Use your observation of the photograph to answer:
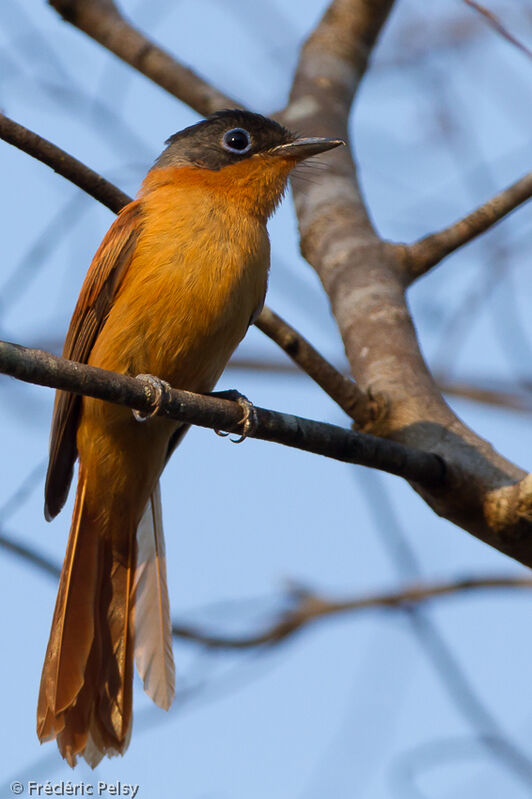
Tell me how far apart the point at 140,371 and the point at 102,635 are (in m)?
1.29

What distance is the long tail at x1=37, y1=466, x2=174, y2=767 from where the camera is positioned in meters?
4.52

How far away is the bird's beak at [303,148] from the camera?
514 cm

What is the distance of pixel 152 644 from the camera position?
4.81 metres

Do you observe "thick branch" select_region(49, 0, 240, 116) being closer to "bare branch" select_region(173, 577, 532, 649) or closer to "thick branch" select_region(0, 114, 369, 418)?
"thick branch" select_region(0, 114, 369, 418)

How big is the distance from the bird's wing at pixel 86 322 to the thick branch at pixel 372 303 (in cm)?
98

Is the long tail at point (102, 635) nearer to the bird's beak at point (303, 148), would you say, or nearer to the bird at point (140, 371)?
the bird at point (140, 371)

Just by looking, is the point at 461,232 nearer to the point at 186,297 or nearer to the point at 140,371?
the point at 186,297

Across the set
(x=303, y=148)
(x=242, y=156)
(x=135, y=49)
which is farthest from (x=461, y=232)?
(x=135, y=49)

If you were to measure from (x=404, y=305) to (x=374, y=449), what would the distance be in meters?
1.24

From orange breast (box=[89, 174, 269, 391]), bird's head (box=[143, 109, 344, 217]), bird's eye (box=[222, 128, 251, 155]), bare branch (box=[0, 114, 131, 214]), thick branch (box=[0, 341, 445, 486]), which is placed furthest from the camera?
bird's eye (box=[222, 128, 251, 155])

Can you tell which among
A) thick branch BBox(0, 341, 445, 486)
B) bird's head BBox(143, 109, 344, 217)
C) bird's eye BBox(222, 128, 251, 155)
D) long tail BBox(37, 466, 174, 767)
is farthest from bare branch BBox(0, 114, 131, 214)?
long tail BBox(37, 466, 174, 767)

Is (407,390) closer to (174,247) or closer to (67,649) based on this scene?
(174,247)

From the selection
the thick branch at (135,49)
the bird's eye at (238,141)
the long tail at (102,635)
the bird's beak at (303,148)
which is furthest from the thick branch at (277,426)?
the thick branch at (135,49)

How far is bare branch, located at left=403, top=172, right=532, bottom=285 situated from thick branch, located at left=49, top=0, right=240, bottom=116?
1669 mm
